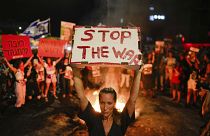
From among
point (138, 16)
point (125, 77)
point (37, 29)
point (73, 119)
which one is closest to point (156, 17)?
point (138, 16)

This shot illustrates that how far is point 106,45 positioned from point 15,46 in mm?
6997

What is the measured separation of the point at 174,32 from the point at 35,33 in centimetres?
4406

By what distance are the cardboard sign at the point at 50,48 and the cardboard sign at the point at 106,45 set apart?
323 inches

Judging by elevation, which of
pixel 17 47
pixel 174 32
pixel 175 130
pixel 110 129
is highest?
pixel 174 32

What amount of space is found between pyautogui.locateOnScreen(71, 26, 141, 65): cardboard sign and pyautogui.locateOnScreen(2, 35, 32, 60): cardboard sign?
675 centimetres

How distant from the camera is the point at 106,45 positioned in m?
3.84

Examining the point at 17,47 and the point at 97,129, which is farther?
the point at 17,47

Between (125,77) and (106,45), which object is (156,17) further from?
(106,45)

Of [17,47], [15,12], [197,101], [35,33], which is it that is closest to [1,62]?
[17,47]

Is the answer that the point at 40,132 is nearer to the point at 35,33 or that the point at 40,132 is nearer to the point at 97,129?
the point at 97,129

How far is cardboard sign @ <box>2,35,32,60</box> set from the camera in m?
9.84

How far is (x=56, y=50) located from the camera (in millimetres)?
11992

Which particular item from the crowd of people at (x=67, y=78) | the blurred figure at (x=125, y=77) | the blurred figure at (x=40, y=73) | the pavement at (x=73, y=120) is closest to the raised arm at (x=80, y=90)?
the pavement at (x=73, y=120)

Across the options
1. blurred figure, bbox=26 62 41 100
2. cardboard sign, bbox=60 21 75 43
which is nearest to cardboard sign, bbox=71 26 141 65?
blurred figure, bbox=26 62 41 100
